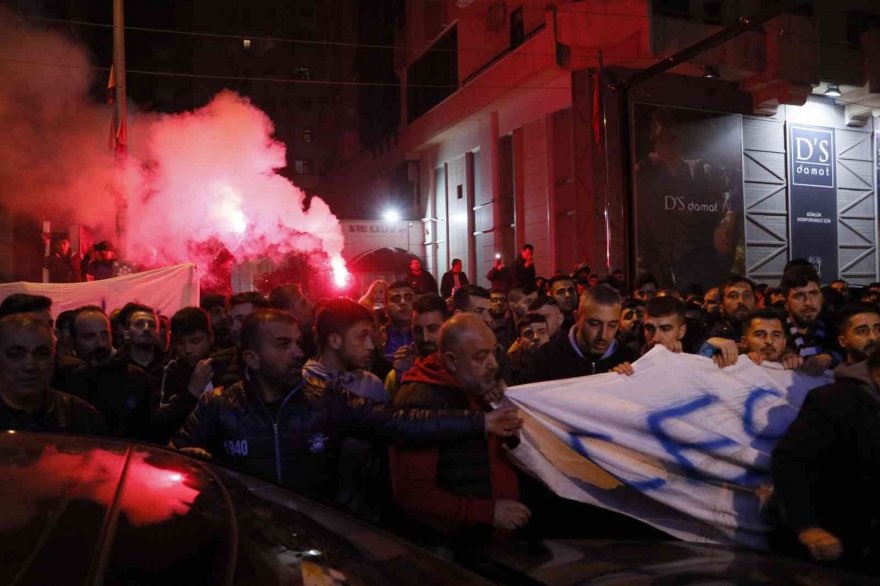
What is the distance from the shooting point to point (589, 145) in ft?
60.6

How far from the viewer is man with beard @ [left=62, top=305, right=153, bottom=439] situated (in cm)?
454

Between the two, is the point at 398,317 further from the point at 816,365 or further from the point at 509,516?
the point at 509,516

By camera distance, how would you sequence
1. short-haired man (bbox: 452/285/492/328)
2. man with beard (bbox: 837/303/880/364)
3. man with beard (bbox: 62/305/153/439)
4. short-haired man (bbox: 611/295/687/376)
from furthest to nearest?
short-haired man (bbox: 452/285/492/328) < short-haired man (bbox: 611/295/687/376) < man with beard (bbox: 62/305/153/439) < man with beard (bbox: 837/303/880/364)

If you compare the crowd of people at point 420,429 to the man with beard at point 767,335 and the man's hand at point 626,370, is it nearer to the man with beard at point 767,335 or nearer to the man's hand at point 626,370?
the man's hand at point 626,370

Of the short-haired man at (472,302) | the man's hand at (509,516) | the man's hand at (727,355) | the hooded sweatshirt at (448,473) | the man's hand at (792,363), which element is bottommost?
the man's hand at (509,516)

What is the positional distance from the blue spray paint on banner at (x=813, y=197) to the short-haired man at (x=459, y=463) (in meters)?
20.3

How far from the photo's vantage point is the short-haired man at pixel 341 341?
3.99 meters

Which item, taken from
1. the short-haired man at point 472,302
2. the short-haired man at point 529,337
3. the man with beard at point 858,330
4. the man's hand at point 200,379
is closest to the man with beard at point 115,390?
the man's hand at point 200,379

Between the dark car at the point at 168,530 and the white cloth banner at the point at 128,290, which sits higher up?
the white cloth banner at the point at 128,290

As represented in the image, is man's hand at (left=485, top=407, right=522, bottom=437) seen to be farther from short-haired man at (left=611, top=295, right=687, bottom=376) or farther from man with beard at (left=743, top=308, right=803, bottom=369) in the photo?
man with beard at (left=743, top=308, right=803, bottom=369)

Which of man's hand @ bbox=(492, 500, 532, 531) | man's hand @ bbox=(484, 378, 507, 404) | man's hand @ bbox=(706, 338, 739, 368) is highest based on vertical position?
man's hand @ bbox=(706, 338, 739, 368)

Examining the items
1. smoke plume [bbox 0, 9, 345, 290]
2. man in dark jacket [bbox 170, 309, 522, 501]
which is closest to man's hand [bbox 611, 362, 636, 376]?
man in dark jacket [bbox 170, 309, 522, 501]

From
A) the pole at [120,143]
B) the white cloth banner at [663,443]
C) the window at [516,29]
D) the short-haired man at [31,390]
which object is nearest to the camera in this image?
the short-haired man at [31,390]

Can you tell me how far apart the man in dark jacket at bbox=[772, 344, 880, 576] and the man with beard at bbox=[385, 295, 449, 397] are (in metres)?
2.35
